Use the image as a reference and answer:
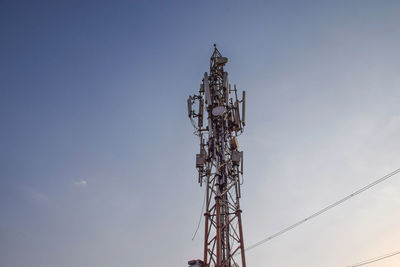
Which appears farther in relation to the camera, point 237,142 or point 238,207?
point 237,142

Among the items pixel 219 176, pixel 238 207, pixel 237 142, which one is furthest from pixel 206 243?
pixel 237 142

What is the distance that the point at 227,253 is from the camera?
549 inches

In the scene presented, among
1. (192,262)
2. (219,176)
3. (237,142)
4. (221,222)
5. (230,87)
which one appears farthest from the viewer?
(230,87)

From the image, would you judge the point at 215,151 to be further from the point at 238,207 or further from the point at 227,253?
the point at 227,253

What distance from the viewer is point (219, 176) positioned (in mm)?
15586

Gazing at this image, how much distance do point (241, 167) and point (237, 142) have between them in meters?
1.54

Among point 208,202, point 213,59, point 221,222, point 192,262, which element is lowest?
point 192,262

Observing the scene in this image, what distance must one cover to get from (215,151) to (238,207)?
324 centimetres

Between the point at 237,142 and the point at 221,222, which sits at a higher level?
the point at 237,142

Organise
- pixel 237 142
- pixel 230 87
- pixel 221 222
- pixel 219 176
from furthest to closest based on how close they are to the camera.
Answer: pixel 230 87, pixel 237 142, pixel 219 176, pixel 221 222

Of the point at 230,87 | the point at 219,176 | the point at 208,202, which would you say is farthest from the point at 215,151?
the point at 230,87

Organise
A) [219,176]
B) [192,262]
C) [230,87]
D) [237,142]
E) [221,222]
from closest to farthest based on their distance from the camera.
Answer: [192,262], [221,222], [219,176], [237,142], [230,87]

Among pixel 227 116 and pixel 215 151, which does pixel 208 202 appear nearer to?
pixel 215 151

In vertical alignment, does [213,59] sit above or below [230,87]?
above
